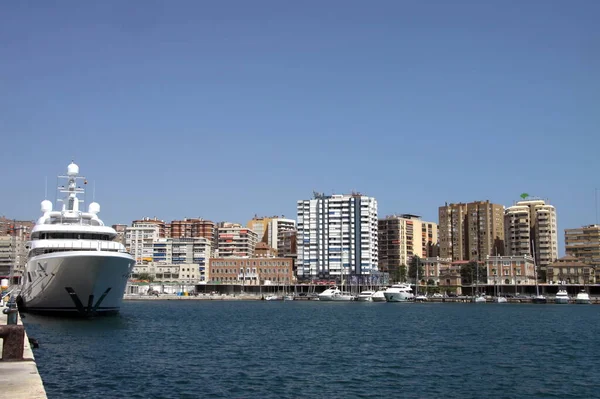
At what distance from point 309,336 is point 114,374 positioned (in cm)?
2561

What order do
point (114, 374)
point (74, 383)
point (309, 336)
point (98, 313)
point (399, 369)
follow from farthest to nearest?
point (98, 313), point (309, 336), point (399, 369), point (114, 374), point (74, 383)

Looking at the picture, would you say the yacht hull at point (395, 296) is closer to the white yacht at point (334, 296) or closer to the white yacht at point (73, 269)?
the white yacht at point (334, 296)

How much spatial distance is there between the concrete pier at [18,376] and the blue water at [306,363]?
4.39 metres

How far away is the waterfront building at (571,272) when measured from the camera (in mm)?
189000

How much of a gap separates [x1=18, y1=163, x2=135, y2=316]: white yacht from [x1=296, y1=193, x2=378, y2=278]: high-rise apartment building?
126333 millimetres

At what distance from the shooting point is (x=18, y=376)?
69.3 feet

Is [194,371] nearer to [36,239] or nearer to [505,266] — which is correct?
[36,239]

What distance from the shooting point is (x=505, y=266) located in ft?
640

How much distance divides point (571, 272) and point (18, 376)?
19155 cm

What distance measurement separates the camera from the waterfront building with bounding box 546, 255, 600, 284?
189000 mm

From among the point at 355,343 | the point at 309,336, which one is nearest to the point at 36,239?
the point at 309,336

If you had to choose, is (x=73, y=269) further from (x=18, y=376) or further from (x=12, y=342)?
(x=18, y=376)

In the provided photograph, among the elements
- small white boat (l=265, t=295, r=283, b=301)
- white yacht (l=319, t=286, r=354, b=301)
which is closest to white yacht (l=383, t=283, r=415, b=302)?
white yacht (l=319, t=286, r=354, b=301)

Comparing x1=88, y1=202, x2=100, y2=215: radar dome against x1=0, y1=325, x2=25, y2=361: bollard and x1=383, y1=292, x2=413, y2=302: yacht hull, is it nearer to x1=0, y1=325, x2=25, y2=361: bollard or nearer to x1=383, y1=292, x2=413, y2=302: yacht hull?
x1=0, y1=325, x2=25, y2=361: bollard
